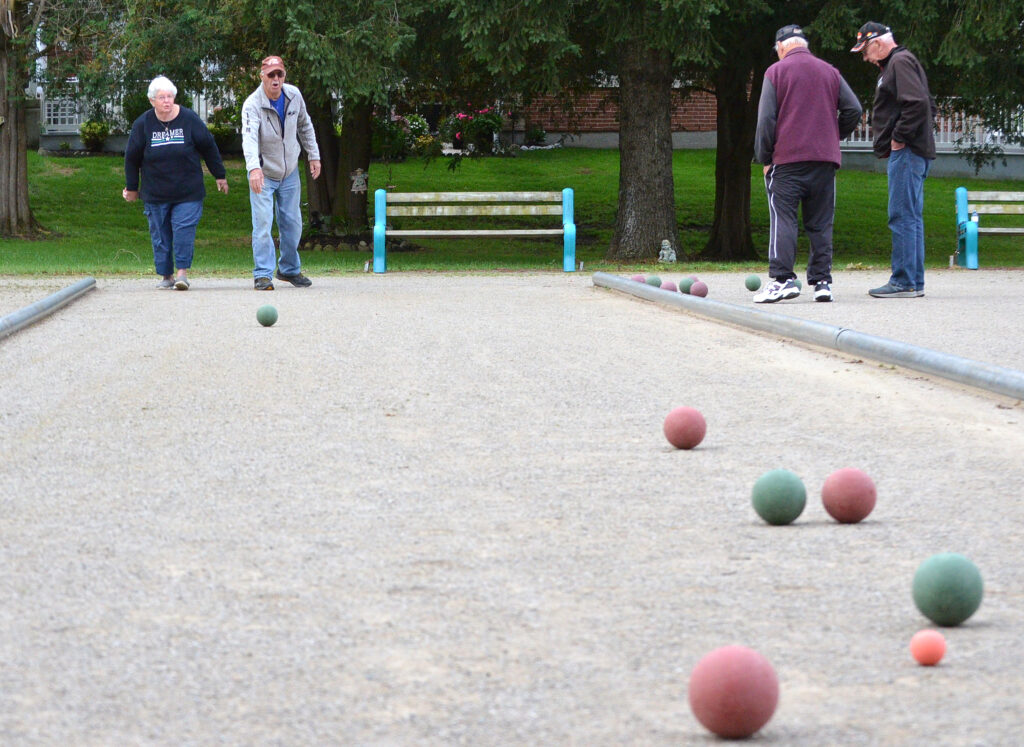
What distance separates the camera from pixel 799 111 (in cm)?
1231

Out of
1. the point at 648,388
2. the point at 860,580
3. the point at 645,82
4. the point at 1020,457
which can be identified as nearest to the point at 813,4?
the point at 645,82

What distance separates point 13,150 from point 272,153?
1832 cm

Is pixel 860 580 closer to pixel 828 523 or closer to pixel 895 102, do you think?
pixel 828 523

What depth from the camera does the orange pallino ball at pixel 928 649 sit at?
3.19m

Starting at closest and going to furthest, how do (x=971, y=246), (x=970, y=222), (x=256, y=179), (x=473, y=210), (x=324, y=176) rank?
(x=256, y=179), (x=971, y=246), (x=970, y=222), (x=473, y=210), (x=324, y=176)

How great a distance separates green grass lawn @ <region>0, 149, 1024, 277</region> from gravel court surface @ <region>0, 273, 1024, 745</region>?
12.2 meters

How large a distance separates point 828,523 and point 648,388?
10.1 feet

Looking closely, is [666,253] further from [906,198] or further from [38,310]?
[38,310]

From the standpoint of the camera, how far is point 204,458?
5.79m

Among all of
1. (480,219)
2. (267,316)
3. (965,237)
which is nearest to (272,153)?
(267,316)

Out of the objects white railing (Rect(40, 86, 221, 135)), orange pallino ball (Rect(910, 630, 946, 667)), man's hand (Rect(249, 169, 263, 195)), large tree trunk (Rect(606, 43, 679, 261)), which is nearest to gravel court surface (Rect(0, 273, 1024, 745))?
orange pallino ball (Rect(910, 630, 946, 667))

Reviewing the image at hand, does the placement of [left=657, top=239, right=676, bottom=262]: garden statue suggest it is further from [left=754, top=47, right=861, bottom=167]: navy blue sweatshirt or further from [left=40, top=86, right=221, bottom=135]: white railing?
[left=40, top=86, right=221, bottom=135]: white railing

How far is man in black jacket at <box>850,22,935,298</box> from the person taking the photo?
1250 centimetres

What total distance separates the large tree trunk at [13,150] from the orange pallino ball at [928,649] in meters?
29.5
